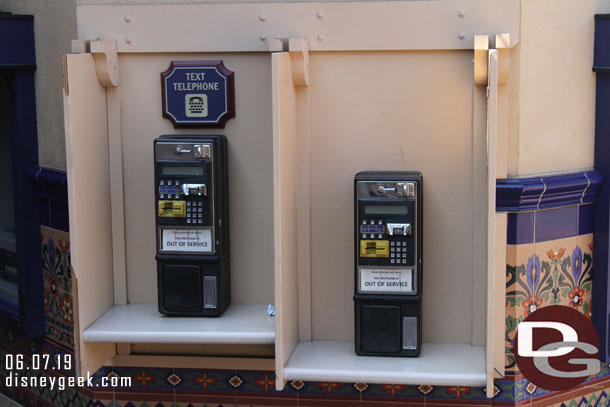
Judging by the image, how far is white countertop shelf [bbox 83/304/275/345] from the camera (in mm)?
3770

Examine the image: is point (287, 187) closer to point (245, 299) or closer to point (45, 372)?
point (245, 299)

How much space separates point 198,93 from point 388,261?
1159 millimetres

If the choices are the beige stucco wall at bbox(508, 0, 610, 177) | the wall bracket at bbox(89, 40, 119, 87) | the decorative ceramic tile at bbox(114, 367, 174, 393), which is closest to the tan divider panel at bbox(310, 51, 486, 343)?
the beige stucco wall at bbox(508, 0, 610, 177)

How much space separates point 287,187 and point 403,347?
864mm

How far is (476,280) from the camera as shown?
387 cm

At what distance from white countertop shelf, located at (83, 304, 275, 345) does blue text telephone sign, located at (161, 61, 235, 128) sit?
887mm

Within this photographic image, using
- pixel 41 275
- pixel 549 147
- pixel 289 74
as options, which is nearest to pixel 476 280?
pixel 549 147

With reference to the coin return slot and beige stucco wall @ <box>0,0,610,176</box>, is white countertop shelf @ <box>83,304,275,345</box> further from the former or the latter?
beige stucco wall @ <box>0,0,610,176</box>

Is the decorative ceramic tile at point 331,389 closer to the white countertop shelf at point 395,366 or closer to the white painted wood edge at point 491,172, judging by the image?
the white countertop shelf at point 395,366

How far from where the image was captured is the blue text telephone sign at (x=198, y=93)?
3924mm
